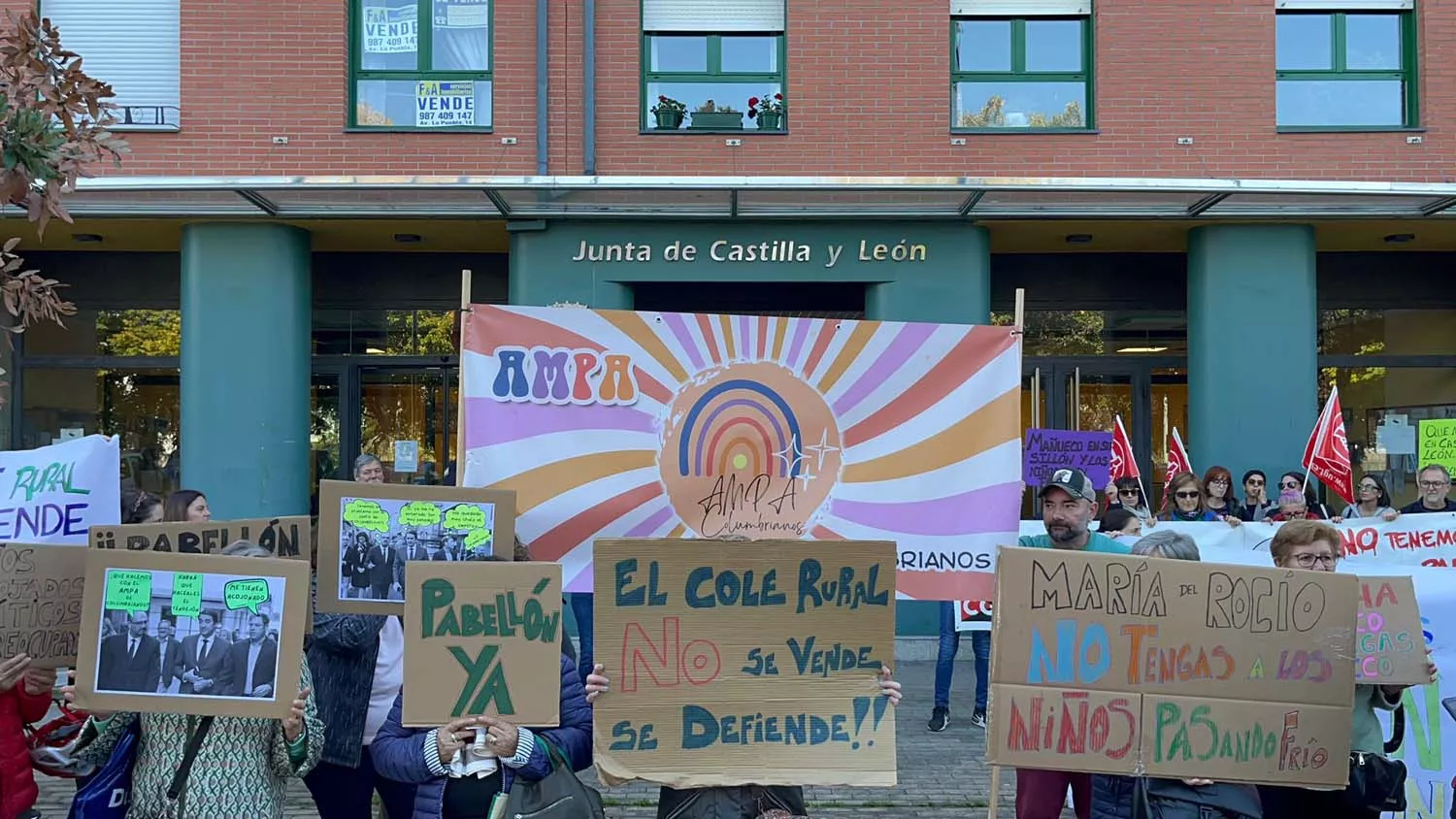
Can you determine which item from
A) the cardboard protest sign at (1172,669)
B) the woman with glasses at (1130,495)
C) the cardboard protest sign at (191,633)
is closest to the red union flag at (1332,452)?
the woman with glasses at (1130,495)

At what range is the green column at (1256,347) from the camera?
12516 millimetres

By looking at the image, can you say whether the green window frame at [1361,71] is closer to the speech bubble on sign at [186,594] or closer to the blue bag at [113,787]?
the speech bubble on sign at [186,594]

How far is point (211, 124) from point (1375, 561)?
10.7m

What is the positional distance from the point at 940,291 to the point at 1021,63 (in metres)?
2.48

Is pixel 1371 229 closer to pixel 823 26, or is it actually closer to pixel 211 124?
pixel 823 26

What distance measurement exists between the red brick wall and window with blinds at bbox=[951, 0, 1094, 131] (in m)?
0.27

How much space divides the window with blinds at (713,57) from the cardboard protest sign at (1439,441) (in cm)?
646

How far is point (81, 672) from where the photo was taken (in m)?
4.21

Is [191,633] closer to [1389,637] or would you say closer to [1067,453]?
[1389,637]

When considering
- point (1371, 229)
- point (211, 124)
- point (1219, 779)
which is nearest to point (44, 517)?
point (1219, 779)

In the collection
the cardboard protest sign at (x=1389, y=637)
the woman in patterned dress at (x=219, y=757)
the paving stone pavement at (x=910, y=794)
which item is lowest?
the paving stone pavement at (x=910, y=794)

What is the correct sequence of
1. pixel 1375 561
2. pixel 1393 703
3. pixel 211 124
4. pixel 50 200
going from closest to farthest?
pixel 50 200 → pixel 1393 703 → pixel 1375 561 → pixel 211 124

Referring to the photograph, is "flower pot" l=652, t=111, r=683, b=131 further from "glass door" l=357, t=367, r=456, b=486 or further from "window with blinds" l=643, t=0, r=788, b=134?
"glass door" l=357, t=367, r=456, b=486

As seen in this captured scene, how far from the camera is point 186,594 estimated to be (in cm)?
431
